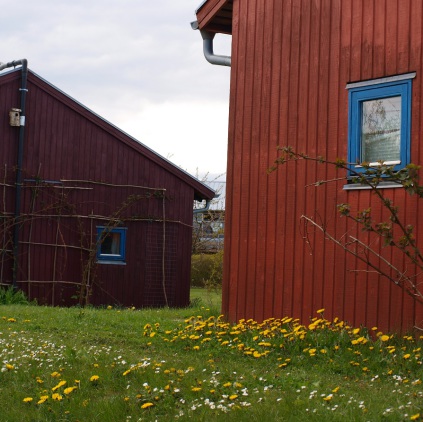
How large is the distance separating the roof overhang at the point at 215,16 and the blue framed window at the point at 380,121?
3241mm

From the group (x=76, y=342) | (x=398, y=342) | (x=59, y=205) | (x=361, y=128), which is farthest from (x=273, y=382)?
(x=59, y=205)

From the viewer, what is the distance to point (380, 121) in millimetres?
10984

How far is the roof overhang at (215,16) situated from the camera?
45.0 feet

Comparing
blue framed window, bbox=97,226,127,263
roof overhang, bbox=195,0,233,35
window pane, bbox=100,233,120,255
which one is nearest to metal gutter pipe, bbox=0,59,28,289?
blue framed window, bbox=97,226,127,263

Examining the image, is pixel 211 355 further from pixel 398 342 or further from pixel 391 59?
pixel 391 59

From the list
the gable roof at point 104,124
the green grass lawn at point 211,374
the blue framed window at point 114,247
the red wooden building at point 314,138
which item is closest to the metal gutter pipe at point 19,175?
the gable roof at point 104,124

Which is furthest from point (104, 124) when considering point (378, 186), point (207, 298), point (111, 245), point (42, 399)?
point (42, 399)

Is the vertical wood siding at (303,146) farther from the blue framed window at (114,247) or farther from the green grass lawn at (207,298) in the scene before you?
the blue framed window at (114,247)

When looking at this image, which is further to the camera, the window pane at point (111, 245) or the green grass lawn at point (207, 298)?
the window pane at point (111, 245)

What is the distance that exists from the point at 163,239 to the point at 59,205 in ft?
9.81

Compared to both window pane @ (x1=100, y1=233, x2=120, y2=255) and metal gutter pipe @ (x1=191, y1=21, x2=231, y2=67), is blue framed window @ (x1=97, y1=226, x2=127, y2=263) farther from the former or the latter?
metal gutter pipe @ (x1=191, y1=21, x2=231, y2=67)

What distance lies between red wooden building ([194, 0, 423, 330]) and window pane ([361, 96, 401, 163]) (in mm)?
13

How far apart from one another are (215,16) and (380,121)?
4.13 m

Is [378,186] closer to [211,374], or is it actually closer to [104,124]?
[211,374]
